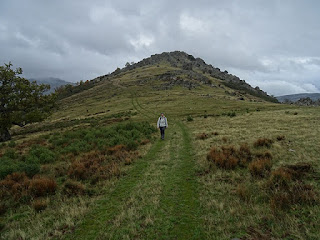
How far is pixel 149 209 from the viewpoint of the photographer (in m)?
6.23

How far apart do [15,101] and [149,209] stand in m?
37.8

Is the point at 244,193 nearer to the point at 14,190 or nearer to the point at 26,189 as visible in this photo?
the point at 26,189

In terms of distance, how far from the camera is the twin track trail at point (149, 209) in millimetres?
5150

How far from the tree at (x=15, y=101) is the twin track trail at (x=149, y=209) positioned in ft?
111

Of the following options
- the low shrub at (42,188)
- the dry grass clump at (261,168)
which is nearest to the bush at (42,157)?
the low shrub at (42,188)

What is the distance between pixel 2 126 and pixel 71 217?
3553 centimetres

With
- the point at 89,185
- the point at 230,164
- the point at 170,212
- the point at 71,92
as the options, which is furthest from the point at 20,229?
the point at 71,92

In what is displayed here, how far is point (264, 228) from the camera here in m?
4.94

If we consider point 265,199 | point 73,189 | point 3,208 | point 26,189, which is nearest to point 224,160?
point 265,199

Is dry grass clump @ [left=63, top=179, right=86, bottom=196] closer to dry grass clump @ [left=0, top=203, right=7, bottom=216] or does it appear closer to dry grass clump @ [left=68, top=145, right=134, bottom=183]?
dry grass clump @ [left=68, top=145, right=134, bottom=183]

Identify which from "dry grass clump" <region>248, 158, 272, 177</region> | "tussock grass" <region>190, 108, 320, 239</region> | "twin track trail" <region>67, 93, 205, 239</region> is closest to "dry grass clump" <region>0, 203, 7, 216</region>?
"twin track trail" <region>67, 93, 205, 239</region>

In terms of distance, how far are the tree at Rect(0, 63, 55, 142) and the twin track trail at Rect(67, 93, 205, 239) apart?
33.7m

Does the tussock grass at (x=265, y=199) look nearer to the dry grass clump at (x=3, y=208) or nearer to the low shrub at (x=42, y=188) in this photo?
the low shrub at (x=42, y=188)

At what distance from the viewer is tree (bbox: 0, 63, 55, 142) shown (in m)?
31.9
